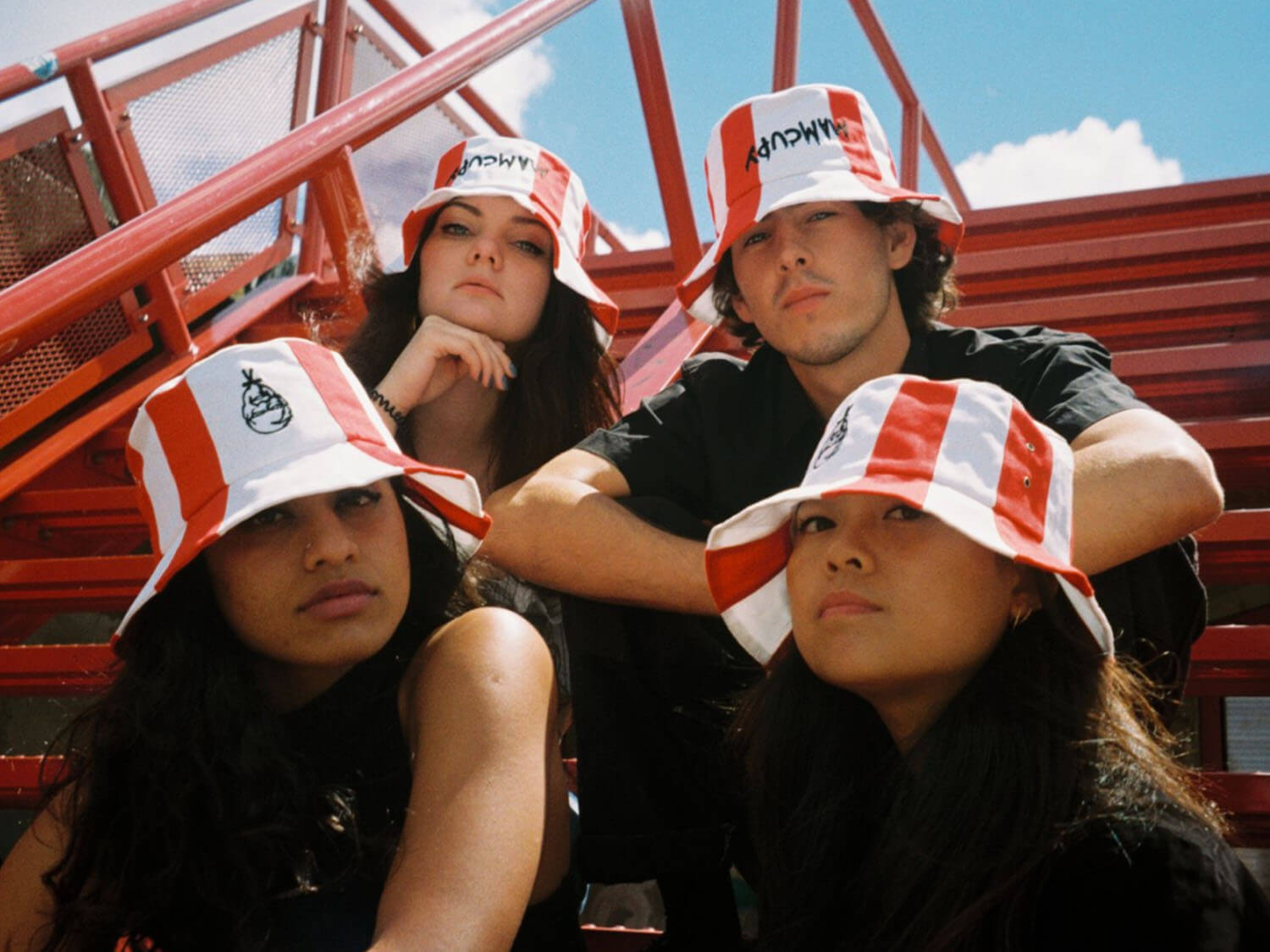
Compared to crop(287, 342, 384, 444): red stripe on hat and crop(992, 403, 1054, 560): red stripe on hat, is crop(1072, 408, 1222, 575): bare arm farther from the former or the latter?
crop(287, 342, 384, 444): red stripe on hat

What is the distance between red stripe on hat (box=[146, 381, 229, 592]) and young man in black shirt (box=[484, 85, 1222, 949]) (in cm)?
48

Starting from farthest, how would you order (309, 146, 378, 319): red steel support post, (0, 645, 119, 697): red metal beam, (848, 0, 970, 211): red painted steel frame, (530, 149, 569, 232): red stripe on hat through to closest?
(848, 0, 970, 211): red painted steel frame < (309, 146, 378, 319): red steel support post < (530, 149, 569, 232): red stripe on hat < (0, 645, 119, 697): red metal beam

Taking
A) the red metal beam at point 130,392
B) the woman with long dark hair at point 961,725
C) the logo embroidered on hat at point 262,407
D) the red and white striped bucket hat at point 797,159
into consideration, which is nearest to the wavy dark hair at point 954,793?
the woman with long dark hair at point 961,725

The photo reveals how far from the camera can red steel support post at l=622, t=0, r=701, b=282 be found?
10.00ft

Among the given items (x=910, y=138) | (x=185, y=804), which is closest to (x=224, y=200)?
(x=185, y=804)

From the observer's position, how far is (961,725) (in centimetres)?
110

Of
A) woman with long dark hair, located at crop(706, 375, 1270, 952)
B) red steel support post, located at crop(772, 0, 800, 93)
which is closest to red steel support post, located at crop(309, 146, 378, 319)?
red steel support post, located at crop(772, 0, 800, 93)

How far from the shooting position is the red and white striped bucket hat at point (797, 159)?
6.23 feet

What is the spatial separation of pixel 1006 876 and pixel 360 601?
71 centimetres

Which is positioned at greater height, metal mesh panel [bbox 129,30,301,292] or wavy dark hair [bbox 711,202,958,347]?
metal mesh panel [bbox 129,30,301,292]

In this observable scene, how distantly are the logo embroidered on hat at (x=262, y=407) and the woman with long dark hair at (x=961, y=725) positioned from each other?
0.50m

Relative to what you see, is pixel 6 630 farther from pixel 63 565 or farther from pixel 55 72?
pixel 55 72

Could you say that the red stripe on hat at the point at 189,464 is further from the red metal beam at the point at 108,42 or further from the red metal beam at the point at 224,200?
the red metal beam at the point at 108,42

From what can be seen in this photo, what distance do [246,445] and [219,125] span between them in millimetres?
2290
